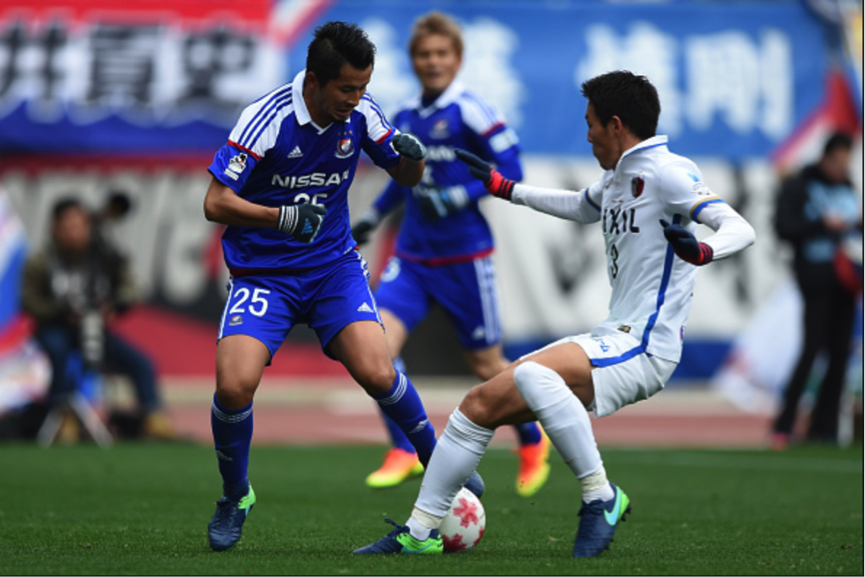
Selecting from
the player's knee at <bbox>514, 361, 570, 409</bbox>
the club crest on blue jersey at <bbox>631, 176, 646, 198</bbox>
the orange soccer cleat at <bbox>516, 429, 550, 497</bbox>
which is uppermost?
the club crest on blue jersey at <bbox>631, 176, 646, 198</bbox>

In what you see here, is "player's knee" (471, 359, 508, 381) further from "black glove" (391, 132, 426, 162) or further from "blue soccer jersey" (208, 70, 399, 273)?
"black glove" (391, 132, 426, 162)

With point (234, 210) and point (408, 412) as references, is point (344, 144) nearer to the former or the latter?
point (234, 210)

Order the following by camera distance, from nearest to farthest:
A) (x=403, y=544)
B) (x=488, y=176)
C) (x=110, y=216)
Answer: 1. (x=403, y=544)
2. (x=488, y=176)
3. (x=110, y=216)

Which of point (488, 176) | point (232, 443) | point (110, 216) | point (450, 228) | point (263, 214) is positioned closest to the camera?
point (263, 214)

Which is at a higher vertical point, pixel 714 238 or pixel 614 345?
pixel 714 238

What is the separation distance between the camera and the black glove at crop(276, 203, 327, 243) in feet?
18.5

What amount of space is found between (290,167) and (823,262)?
298 inches

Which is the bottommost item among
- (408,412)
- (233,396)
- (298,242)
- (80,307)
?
(80,307)

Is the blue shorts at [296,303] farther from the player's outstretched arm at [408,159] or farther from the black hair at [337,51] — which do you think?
the black hair at [337,51]

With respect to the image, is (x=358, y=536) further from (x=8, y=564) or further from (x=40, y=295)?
(x=40, y=295)

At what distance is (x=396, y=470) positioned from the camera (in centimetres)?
788

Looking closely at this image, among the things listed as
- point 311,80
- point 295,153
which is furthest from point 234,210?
point 311,80

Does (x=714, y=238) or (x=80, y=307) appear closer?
(x=714, y=238)

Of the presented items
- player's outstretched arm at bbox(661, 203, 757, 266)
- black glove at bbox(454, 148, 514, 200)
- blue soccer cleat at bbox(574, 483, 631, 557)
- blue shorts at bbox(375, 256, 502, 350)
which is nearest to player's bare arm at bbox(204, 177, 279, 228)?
black glove at bbox(454, 148, 514, 200)
